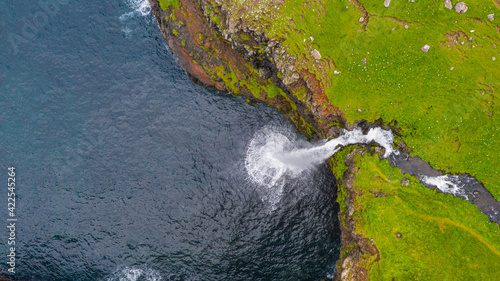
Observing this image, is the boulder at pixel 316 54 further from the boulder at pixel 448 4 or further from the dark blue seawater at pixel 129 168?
the boulder at pixel 448 4

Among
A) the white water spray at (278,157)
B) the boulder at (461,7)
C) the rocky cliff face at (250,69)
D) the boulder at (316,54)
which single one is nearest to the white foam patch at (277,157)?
the white water spray at (278,157)

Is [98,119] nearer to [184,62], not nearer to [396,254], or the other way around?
[184,62]

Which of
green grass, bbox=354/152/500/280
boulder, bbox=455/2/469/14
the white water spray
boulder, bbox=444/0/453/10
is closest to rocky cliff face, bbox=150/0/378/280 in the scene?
the white water spray

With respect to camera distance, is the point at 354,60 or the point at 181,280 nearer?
the point at 354,60

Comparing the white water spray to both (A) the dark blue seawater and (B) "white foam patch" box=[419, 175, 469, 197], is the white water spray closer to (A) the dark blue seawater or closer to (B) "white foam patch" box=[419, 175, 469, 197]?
(A) the dark blue seawater

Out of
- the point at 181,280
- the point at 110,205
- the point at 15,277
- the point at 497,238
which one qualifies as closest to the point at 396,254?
the point at 497,238

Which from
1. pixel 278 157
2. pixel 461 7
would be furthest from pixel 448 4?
pixel 278 157
